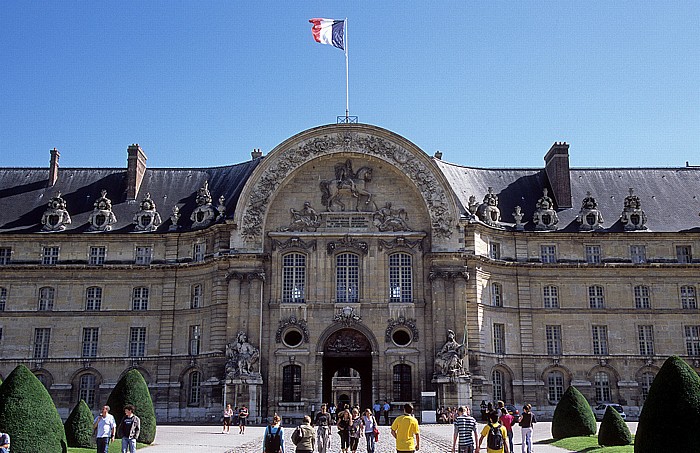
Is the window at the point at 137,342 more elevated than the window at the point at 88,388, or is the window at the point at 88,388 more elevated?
the window at the point at 137,342

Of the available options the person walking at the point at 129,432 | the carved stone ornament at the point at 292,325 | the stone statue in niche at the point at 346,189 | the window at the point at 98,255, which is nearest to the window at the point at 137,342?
the window at the point at 98,255

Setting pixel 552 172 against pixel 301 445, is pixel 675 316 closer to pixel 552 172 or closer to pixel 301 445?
pixel 552 172

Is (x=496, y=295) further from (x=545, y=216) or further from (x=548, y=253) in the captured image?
(x=545, y=216)

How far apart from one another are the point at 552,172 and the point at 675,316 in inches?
482

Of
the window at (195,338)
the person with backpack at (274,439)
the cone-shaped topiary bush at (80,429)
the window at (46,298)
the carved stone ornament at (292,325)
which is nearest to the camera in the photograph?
the person with backpack at (274,439)

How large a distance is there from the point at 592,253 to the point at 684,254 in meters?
5.76

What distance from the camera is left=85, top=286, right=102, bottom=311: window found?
5038cm

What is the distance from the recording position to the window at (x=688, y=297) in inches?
1986

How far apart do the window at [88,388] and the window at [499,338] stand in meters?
24.0

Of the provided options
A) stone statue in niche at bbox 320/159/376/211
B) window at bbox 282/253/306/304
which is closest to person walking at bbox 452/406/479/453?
window at bbox 282/253/306/304

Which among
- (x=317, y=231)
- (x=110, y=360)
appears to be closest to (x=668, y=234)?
(x=317, y=231)

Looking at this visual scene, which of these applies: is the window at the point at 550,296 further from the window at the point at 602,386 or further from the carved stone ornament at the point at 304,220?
the carved stone ornament at the point at 304,220

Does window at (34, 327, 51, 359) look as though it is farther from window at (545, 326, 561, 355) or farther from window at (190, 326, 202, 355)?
window at (545, 326, 561, 355)

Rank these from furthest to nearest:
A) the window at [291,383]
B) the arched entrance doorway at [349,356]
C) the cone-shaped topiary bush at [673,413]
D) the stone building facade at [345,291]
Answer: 1. the arched entrance doorway at [349,356]
2. the stone building facade at [345,291]
3. the window at [291,383]
4. the cone-shaped topiary bush at [673,413]
